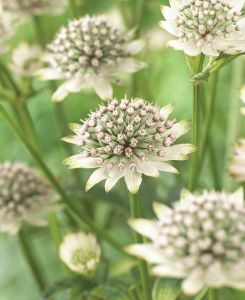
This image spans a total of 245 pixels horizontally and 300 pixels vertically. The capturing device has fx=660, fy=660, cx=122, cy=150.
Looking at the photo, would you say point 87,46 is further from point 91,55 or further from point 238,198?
point 238,198

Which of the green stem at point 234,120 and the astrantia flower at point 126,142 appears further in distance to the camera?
the green stem at point 234,120

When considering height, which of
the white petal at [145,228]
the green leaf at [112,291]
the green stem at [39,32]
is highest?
the green stem at [39,32]

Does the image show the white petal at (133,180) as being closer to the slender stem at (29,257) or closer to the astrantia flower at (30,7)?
the slender stem at (29,257)

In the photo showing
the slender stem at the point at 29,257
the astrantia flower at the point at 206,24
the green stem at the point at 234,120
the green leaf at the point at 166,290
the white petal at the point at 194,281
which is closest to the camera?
the white petal at the point at 194,281

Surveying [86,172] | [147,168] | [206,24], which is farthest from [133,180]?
[86,172]

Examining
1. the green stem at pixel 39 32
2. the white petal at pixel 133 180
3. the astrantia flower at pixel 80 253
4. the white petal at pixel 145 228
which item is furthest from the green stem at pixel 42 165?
the green stem at pixel 39 32

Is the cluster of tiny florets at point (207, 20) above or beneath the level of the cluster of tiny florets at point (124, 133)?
above

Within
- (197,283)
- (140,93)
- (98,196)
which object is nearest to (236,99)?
(140,93)

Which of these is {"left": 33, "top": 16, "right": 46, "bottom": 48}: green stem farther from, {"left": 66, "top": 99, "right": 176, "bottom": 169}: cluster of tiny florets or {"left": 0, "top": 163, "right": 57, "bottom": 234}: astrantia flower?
{"left": 66, "top": 99, "right": 176, "bottom": 169}: cluster of tiny florets
